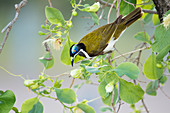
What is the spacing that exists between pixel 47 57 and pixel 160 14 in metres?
0.33

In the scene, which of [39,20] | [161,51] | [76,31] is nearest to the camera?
[161,51]

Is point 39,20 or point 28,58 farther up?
point 39,20

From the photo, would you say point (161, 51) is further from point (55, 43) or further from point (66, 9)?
point (66, 9)

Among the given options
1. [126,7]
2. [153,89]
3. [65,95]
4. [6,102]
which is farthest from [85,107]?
[153,89]

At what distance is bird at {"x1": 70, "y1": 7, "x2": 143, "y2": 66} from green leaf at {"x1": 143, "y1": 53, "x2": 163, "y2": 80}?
0.11 m

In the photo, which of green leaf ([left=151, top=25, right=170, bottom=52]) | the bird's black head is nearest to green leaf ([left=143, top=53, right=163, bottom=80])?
green leaf ([left=151, top=25, right=170, bottom=52])

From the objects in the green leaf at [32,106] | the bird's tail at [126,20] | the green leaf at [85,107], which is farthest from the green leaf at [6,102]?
the bird's tail at [126,20]

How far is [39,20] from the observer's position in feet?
7.77

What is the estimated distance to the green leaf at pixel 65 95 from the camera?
497 mm

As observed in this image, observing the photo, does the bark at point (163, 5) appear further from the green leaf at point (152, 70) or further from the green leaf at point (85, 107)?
the green leaf at point (85, 107)

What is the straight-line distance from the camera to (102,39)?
0.66m

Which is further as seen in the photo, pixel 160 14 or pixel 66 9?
pixel 66 9

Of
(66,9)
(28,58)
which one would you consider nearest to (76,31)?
(66,9)

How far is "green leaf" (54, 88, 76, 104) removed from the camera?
1.63 feet
